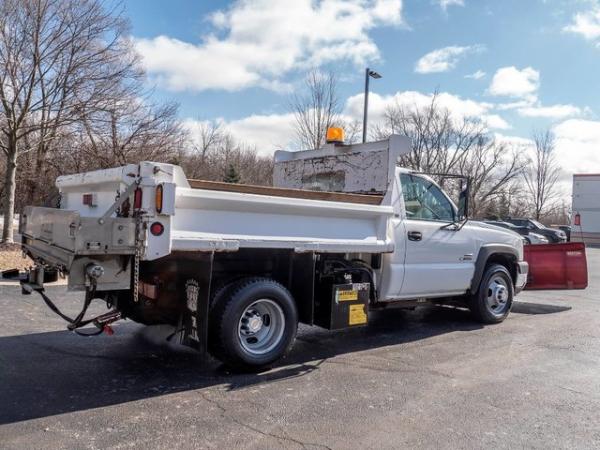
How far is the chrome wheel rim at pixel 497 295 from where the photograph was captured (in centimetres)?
789

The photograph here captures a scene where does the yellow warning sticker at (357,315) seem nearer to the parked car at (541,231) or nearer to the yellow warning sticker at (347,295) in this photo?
the yellow warning sticker at (347,295)

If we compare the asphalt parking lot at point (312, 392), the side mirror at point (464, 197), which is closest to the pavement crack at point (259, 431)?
the asphalt parking lot at point (312, 392)

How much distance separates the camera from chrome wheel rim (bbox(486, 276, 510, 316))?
789cm

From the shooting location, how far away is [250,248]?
500cm

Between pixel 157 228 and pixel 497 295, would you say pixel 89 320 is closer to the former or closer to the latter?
pixel 157 228

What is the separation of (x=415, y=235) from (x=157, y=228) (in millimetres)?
3449

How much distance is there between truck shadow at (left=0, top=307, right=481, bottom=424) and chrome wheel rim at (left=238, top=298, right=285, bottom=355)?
271 millimetres

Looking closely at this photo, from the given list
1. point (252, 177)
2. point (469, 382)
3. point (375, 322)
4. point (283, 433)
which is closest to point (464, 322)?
point (375, 322)

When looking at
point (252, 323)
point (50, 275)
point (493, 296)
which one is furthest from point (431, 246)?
point (50, 275)

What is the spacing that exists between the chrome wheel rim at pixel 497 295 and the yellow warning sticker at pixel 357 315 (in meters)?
2.82

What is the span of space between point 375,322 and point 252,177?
3816 cm

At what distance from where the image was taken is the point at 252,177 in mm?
45281

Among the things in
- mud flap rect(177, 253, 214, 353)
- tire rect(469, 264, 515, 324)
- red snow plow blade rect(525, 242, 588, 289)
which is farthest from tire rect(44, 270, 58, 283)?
red snow plow blade rect(525, 242, 588, 289)

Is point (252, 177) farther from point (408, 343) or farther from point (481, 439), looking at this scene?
point (481, 439)
